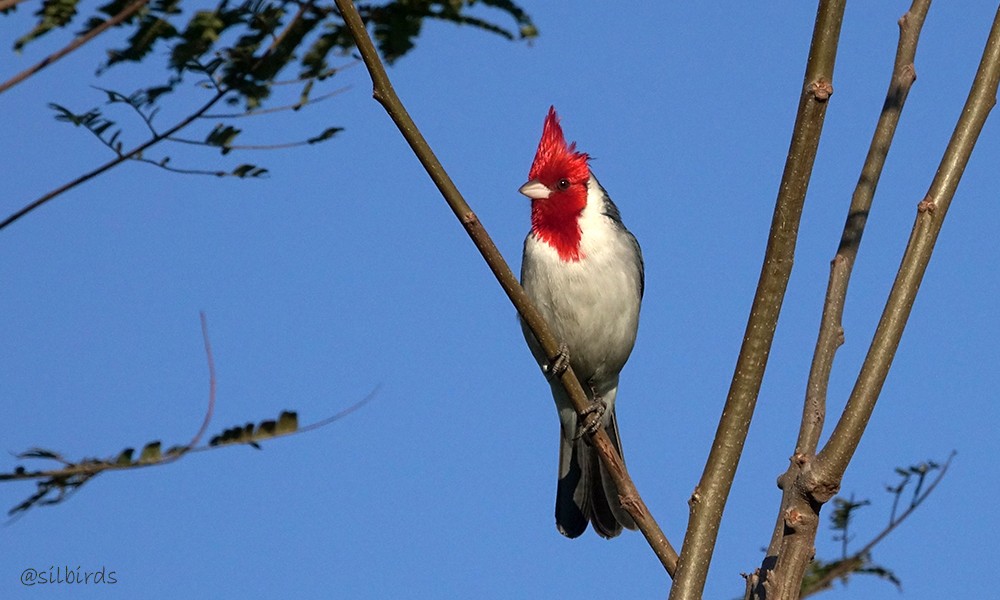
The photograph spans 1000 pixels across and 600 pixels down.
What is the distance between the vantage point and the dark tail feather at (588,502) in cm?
605

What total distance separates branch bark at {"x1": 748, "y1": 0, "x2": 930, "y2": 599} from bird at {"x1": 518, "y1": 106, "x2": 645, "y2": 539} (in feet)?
9.56

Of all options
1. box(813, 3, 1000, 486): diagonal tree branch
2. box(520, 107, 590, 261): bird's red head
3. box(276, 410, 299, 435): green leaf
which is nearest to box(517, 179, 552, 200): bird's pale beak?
box(520, 107, 590, 261): bird's red head

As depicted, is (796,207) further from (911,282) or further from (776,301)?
(911,282)

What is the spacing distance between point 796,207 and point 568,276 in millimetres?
3571

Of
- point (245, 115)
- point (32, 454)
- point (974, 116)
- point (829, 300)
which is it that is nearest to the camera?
point (974, 116)

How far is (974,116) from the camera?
248 centimetres

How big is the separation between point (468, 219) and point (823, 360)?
88 cm

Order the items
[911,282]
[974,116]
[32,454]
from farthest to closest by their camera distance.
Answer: [32,454] → [974,116] → [911,282]

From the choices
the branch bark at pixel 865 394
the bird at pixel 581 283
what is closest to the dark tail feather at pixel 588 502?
the bird at pixel 581 283

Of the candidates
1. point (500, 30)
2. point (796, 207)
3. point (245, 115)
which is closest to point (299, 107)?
point (245, 115)

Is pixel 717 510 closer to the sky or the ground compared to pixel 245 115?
closer to the ground

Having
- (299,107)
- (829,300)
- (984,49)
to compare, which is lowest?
(829,300)

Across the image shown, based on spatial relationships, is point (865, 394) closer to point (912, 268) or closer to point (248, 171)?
point (912, 268)

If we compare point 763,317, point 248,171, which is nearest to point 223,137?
point 248,171
